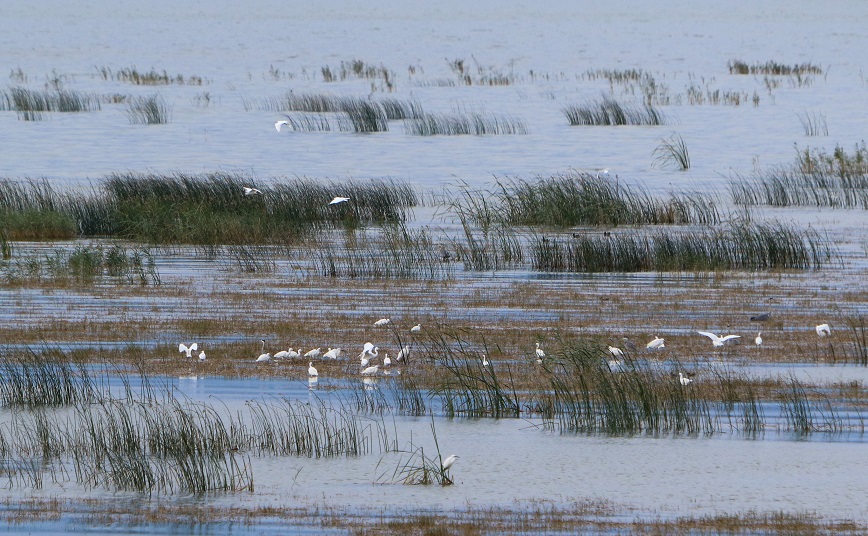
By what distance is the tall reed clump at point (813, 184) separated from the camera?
82.2ft

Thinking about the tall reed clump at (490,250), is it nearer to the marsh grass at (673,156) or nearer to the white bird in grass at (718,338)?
the white bird in grass at (718,338)

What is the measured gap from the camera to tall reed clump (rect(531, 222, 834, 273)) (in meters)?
17.5

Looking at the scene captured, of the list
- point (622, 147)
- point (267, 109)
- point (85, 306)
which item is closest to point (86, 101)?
point (267, 109)

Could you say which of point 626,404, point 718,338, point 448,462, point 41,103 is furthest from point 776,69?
point 448,462

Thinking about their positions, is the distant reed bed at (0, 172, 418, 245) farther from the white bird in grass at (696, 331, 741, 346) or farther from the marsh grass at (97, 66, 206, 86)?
the marsh grass at (97, 66, 206, 86)

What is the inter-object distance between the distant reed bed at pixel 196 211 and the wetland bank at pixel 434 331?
6 cm

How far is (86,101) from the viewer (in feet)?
149

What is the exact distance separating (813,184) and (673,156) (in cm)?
618

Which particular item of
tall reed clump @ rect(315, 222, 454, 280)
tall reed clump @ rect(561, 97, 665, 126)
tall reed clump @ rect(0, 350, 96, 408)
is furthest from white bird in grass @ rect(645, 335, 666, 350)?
tall reed clump @ rect(561, 97, 665, 126)

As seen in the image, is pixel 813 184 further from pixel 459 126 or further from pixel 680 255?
pixel 459 126

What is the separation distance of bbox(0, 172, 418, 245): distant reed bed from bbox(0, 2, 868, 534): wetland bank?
0.06 metres

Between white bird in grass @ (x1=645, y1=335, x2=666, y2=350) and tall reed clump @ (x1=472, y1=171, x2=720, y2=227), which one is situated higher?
tall reed clump @ (x1=472, y1=171, x2=720, y2=227)

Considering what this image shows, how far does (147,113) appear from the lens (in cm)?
4166

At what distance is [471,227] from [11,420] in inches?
519
